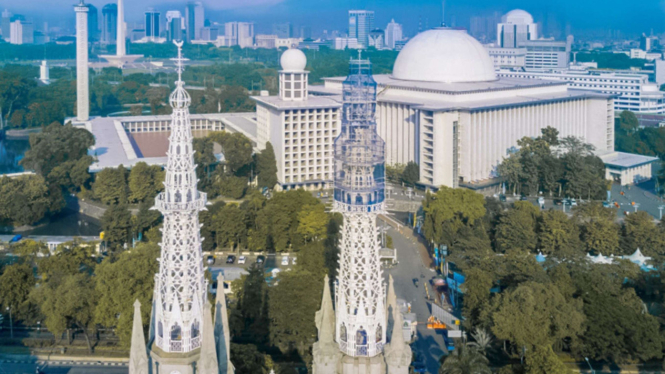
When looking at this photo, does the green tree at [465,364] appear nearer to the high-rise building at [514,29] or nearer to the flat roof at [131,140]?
the flat roof at [131,140]

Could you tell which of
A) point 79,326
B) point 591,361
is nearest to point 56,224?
point 79,326

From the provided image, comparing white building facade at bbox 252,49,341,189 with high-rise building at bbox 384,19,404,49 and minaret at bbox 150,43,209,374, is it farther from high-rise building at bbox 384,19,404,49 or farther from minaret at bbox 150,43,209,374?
high-rise building at bbox 384,19,404,49

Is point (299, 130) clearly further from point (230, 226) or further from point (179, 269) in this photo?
point (179, 269)

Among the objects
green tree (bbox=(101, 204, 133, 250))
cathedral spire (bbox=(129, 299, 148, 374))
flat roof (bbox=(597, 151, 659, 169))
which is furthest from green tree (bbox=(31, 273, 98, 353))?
flat roof (bbox=(597, 151, 659, 169))

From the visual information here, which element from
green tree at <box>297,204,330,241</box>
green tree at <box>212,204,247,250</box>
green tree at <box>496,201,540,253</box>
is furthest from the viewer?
green tree at <box>212,204,247,250</box>

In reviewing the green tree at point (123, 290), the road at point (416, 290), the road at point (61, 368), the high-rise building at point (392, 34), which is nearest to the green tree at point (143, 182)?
the road at point (416, 290)

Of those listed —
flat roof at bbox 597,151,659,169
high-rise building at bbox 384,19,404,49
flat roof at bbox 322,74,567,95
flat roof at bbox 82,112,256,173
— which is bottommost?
flat roof at bbox 597,151,659,169
